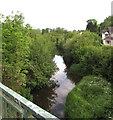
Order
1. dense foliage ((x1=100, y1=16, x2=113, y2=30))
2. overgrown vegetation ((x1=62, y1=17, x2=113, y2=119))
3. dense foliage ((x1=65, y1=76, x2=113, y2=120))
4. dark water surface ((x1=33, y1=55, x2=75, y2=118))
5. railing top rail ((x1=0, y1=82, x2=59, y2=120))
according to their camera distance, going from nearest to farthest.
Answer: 1. railing top rail ((x1=0, y1=82, x2=59, y2=120))
2. dense foliage ((x1=65, y1=76, x2=113, y2=120))
3. overgrown vegetation ((x1=62, y1=17, x2=113, y2=119))
4. dark water surface ((x1=33, y1=55, x2=75, y2=118))
5. dense foliage ((x1=100, y1=16, x2=113, y2=30))

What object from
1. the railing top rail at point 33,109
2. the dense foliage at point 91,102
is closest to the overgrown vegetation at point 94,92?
the dense foliage at point 91,102

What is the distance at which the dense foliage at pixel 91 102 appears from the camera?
6668mm

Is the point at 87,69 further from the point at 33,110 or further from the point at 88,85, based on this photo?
the point at 33,110

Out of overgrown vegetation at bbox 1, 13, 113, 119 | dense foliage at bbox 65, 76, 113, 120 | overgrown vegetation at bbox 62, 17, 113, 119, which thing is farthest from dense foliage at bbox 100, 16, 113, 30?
dense foliage at bbox 65, 76, 113, 120

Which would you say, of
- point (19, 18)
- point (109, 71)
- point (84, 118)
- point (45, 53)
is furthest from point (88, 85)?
point (19, 18)

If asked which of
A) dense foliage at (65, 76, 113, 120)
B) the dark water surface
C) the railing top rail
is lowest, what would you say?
the dark water surface

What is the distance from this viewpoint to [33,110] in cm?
98

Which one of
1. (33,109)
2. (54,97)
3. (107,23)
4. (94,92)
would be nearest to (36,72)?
(54,97)

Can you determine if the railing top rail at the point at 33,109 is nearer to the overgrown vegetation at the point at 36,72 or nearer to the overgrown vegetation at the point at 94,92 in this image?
the overgrown vegetation at the point at 36,72

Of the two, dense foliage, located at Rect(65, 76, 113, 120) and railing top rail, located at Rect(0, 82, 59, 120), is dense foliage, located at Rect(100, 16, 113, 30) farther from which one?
railing top rail, located at Rect(0, 82, 59, 120)

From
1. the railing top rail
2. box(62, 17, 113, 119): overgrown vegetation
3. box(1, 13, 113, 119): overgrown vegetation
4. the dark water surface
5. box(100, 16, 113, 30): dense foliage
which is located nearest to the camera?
the railing top rail

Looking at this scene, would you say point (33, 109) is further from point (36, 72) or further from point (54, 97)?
point (54, 97)

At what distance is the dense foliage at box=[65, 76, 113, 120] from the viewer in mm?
6668

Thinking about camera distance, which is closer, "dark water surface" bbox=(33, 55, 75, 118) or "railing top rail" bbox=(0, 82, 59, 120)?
"railing top rail" bbox=(0, 82, 59, 120)
